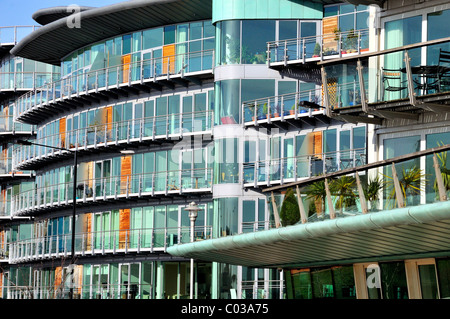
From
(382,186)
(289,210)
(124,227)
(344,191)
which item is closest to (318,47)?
(124,227)

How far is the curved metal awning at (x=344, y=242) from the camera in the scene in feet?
67.0

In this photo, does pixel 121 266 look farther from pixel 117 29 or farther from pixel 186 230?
pixel 117 29

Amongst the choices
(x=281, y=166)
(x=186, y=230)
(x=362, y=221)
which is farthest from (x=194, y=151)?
(x=362, y=221)

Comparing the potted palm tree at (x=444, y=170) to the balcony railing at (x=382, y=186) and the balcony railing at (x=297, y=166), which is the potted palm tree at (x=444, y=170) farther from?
the balcony railing at (x=297, y=166)

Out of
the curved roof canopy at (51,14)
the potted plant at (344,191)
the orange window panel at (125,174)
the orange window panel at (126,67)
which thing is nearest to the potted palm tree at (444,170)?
the potted plant at (344,191)

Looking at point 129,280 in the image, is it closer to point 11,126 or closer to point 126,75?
point 126,75

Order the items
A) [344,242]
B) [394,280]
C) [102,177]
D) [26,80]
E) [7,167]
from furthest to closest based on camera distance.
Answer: [7,167], [26,80], [102,177], [394,280], [344,242]

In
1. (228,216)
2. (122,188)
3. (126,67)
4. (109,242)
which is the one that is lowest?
(109,242)

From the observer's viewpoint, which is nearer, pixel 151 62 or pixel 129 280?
pixel 129 280

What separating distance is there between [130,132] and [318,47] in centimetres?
1311

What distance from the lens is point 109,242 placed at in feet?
179

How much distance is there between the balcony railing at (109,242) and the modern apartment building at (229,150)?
0.38 ft

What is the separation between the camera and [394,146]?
2878 centimetres

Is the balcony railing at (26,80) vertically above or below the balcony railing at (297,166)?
above
